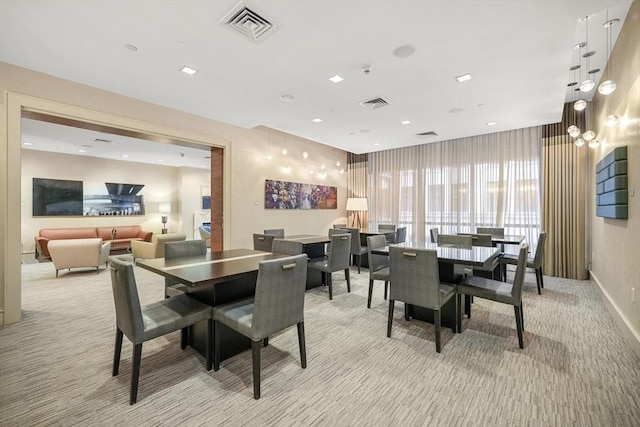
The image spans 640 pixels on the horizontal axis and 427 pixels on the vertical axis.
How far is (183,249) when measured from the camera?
121 inches

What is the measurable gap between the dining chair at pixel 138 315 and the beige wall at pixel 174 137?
242 cm

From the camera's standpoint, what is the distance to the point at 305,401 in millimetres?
1935

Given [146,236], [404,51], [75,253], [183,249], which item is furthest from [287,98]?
[146,236]

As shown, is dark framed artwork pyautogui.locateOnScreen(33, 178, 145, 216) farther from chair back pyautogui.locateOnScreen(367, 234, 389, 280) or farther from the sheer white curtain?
chair back pyautogui.locateOnScreen(367, 234, 389, 280)

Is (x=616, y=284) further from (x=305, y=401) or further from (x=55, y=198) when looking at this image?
(x=55, y=198)

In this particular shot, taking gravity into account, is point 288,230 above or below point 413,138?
below

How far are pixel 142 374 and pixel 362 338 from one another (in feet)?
6.32

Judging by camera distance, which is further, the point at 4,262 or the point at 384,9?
the point at 4,262

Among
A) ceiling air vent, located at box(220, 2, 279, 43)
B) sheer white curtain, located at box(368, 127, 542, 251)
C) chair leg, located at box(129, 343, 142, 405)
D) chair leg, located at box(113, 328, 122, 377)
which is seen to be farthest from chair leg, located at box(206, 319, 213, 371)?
sheer white curtain, located at box(368, 127, 542, 251)

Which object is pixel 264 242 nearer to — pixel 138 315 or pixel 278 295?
pixel 278 295

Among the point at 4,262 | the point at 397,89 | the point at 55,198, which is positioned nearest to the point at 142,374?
the point at 4,262

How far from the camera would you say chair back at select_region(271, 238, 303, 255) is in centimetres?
335

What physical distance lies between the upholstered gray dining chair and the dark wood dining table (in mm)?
179

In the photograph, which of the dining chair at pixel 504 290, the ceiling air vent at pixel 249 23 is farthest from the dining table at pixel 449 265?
the ceiling air vent at pixel 249 23
